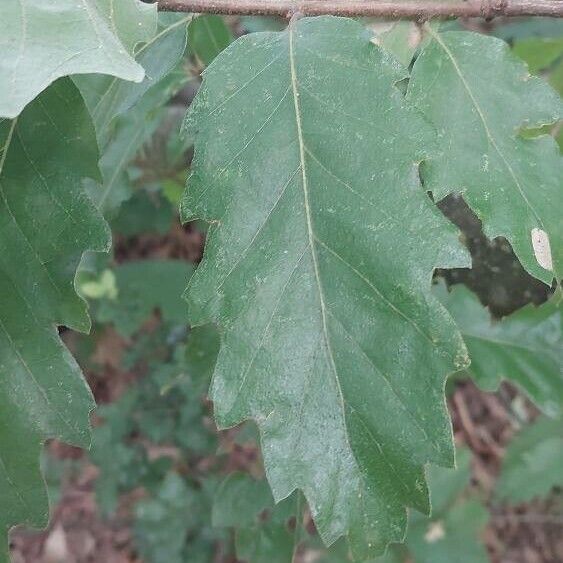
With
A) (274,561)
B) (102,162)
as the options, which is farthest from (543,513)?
(102,162)

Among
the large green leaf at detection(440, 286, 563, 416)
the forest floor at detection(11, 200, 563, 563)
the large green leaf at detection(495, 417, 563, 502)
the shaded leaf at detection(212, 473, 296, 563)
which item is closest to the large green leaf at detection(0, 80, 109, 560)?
the shaded leaf at detection(212, 473, 296, 563)

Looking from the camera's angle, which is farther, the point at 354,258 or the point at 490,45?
the point at 490,45

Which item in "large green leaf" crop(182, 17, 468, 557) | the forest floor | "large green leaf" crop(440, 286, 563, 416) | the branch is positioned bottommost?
the forest floor

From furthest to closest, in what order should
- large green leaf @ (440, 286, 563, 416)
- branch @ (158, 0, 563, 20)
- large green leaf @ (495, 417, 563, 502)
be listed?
large green leaf @ (495, 417, 563, 502)
large green leaf @ (440, 286, 563, 416)
branch @ (158, 0, 563, 20)

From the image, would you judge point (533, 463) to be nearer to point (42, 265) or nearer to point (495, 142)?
point (495, 142)

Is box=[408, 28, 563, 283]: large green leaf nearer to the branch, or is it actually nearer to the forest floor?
the branch

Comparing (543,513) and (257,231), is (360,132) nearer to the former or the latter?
(257,231)

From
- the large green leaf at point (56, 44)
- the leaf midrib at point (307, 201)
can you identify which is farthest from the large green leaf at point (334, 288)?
the large green leaf at point (56, 44)
